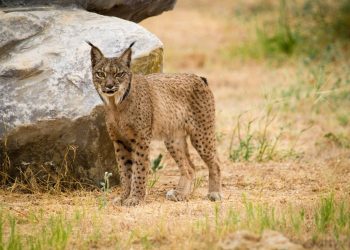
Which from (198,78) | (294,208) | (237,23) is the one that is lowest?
(237,23)

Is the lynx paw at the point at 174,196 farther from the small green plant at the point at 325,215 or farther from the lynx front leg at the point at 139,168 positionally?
the small green plant at the point at 325,215

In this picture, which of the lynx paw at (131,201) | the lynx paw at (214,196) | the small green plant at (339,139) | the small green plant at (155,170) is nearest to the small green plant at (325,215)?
the lynx paw at (214,196)

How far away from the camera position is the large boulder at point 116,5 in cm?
822

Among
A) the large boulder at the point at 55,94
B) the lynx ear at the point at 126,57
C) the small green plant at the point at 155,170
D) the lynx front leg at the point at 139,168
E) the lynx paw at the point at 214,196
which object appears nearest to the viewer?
the lynx ear at the point at 126,57

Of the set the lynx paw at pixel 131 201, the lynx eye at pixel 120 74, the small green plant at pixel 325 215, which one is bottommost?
the lynx paw at pixel 131 201

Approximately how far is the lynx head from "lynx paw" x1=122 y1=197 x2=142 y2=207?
844 millimetres

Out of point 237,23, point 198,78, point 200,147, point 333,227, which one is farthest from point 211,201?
point 237,23

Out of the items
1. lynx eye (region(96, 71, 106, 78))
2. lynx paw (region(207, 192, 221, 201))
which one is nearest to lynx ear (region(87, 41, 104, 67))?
lynx eye (region(96, 71, 106, 78))

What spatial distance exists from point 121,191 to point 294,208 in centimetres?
193

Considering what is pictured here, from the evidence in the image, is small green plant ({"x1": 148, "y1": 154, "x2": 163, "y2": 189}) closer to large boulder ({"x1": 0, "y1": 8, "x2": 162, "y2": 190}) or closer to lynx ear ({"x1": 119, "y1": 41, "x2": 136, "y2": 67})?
large boulder ({"x1": 0, "y1": 8, "x2": 162, "y2": 190})

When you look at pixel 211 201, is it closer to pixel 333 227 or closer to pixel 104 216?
pixel 104 216

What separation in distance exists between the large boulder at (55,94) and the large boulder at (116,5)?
0.23 m

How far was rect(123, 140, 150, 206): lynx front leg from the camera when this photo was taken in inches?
291

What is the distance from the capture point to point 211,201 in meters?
A: 7.51
